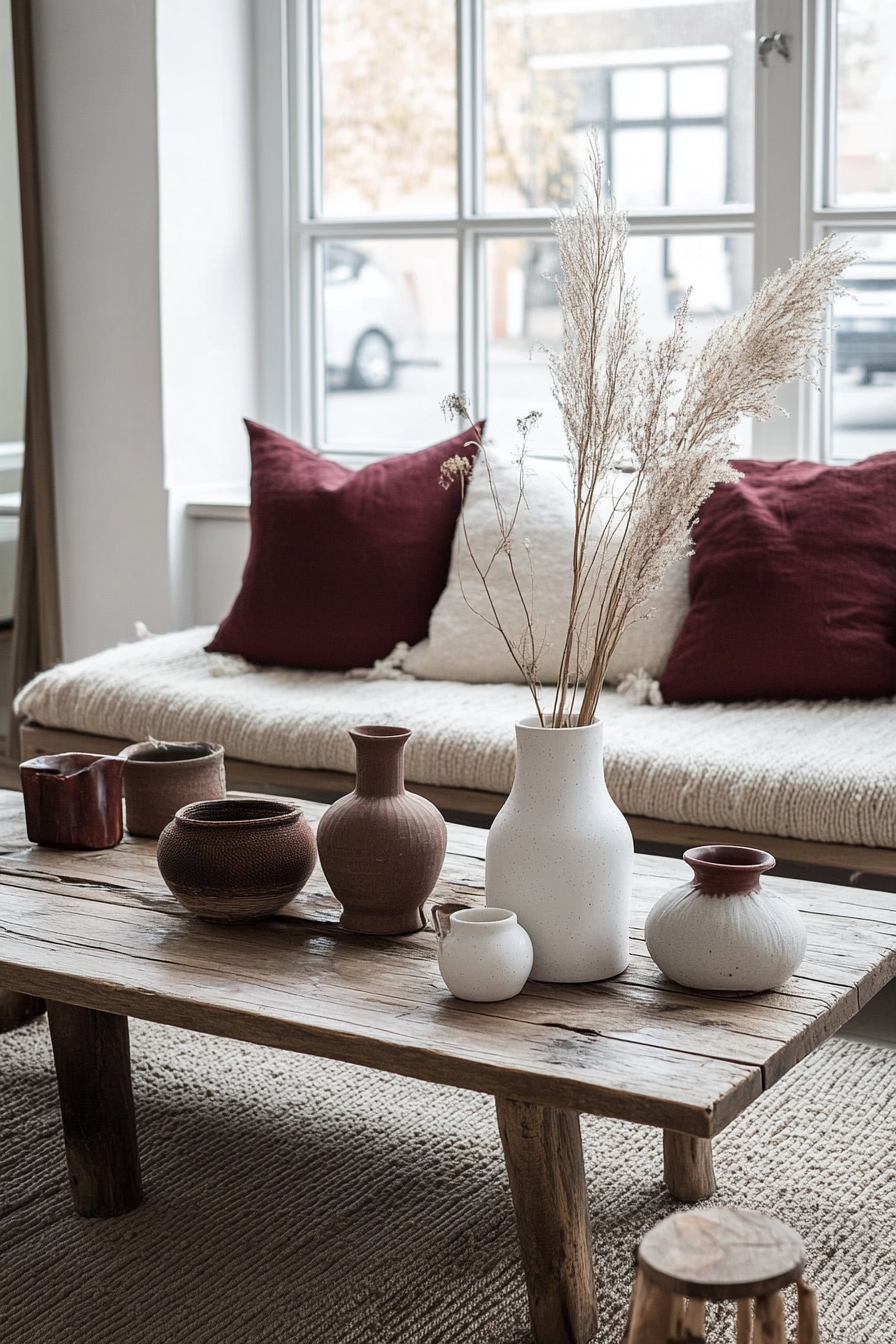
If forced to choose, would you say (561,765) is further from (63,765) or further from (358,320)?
(358,320)

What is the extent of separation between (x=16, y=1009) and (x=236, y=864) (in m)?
0.93

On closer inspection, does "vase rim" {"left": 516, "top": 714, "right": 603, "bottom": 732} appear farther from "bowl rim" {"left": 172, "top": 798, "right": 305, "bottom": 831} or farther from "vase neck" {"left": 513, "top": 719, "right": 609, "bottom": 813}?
"bowl rim" {"left": 172, "top": 798, "right": 305, "bottom": 831}

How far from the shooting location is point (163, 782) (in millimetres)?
2053

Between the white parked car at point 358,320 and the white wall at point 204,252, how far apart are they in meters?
0.22

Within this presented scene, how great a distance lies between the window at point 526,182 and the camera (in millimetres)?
3363

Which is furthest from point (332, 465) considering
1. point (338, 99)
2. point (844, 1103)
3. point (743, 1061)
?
point (743, 1061)

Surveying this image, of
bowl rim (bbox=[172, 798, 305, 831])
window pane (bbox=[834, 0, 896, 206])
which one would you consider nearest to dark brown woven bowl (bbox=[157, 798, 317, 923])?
bowl rim (bbox=[172, 798, 305, 831])

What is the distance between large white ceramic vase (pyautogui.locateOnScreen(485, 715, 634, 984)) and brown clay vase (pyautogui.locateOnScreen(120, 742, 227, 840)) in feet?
2.07

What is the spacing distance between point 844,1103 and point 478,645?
1.32 m

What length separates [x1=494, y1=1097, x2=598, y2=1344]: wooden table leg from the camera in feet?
4.91

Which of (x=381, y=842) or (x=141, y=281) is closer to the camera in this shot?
(x=381, y=842)

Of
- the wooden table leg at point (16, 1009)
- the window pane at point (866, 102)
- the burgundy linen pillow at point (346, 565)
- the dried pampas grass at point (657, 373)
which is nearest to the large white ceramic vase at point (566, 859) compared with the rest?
the dried pampas grass at point (657, 373)

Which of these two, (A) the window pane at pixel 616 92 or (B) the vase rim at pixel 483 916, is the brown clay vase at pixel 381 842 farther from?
(A) the window pane at pixel 616 92

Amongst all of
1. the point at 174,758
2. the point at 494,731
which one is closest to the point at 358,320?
the point at 494,731
